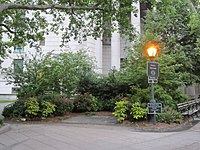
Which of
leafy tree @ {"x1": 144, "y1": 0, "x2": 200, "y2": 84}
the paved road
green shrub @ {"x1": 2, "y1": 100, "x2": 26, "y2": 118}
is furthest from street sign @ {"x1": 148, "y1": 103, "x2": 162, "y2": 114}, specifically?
leafy tree @ {"x1": 144, "y1": 0, "x2": 200, "y2": 84}

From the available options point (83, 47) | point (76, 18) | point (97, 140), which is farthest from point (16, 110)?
point (83, 47)

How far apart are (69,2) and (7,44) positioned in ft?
11.7

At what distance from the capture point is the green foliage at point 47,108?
40.2ft

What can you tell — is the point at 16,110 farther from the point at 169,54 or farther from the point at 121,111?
the point at 169,54

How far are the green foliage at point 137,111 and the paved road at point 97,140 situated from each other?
123cm

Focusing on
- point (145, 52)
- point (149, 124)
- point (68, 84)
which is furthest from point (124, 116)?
point (68, 84)

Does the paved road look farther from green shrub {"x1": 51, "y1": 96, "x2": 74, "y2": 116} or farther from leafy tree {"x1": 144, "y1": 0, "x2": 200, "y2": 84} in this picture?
leafy tree {"x1": 144, "y1": 0, "x2": 200, "y2": 84}

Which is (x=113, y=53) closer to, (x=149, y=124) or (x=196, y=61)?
(x=196, y=61)

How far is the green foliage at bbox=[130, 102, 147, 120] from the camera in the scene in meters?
10.4

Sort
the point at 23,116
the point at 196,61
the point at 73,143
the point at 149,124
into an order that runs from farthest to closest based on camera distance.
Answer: the point at 196,61 → the point at 23,116 → the point at 149,124 → the point at 73,143

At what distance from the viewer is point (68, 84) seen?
14.2 m

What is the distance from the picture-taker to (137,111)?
10461 mm

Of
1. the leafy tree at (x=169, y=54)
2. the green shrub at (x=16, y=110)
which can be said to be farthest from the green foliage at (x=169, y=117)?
the green shrub at (x=16, y=110)

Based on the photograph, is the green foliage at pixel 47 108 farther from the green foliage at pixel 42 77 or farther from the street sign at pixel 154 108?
the street sign at pixel 154 108
